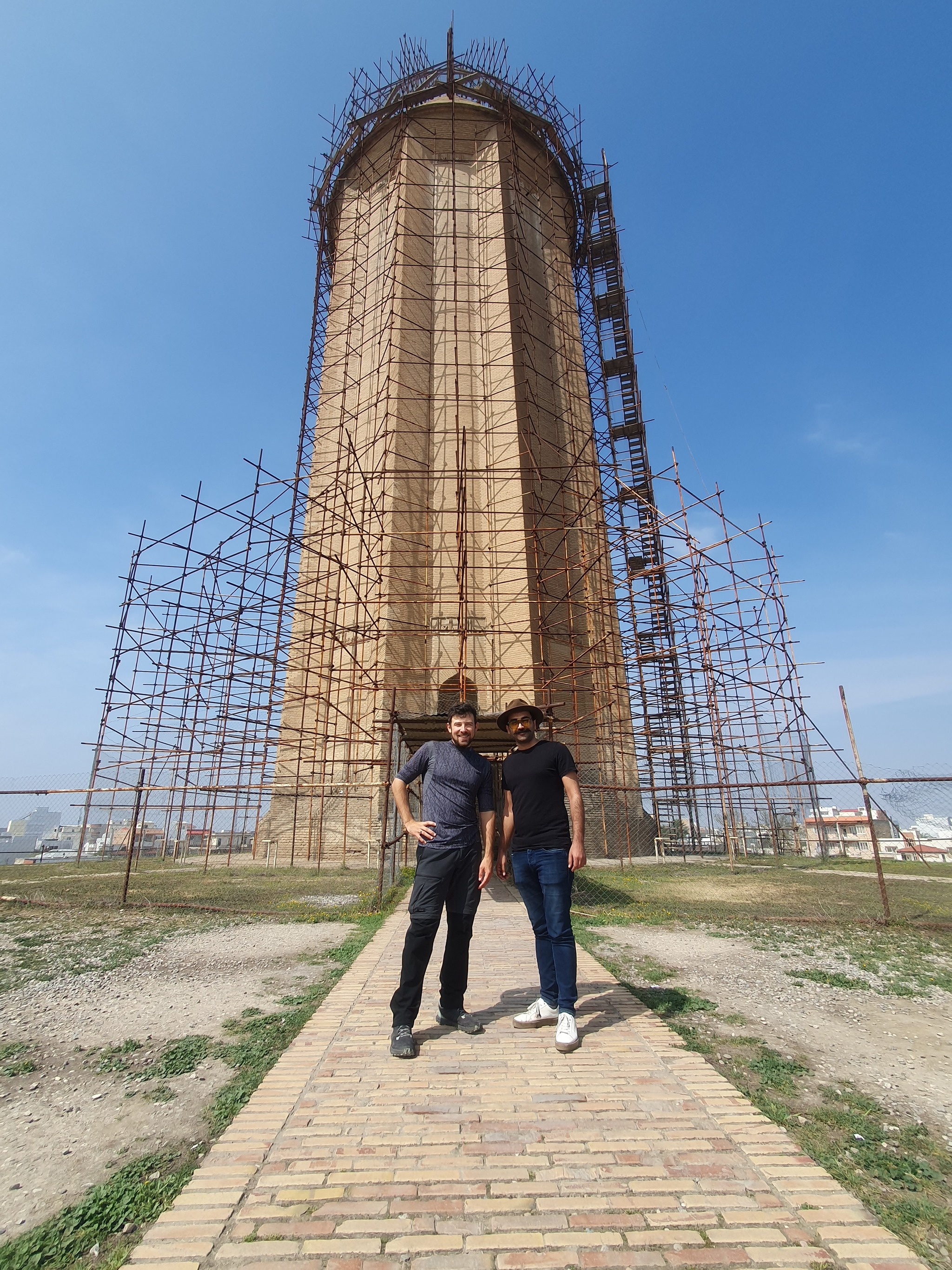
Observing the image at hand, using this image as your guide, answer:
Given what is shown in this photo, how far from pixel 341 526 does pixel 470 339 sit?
710 cm

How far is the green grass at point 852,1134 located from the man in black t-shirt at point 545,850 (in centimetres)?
86

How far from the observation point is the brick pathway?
1.84m

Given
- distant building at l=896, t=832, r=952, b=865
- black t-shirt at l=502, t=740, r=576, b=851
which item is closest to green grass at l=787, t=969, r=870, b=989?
black t-shirt at l=502, t=740, r=576, b=851

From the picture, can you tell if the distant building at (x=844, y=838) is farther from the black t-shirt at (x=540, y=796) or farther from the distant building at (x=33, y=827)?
the distant building at (x=33, y=827)

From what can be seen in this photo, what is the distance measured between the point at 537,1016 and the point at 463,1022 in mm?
420

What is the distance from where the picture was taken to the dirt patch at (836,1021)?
3.36m

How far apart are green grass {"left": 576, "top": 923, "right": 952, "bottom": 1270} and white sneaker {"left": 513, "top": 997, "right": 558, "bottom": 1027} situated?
0.77m

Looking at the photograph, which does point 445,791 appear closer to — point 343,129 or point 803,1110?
point 803,1110

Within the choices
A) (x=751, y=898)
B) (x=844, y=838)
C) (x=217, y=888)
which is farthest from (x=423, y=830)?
(x=844, y=838)

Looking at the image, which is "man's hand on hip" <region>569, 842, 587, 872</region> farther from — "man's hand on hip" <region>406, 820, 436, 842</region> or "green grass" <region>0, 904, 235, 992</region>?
"green grass" <region>0, 904, 235, 992</region>

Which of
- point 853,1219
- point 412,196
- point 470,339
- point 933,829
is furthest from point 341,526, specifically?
point 933,829

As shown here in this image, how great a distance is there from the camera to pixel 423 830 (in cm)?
362

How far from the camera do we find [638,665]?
18500 mm

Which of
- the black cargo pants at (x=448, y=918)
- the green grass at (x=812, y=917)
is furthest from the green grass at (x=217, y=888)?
the black cargo pants at (x=448, y=918)
